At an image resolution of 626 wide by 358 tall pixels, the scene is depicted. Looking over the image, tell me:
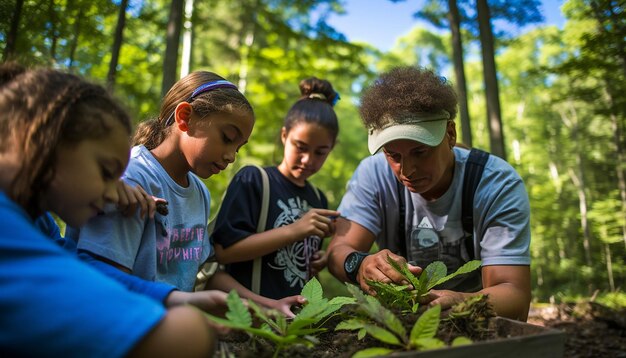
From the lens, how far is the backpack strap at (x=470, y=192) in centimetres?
237

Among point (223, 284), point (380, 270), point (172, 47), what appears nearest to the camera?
point (380, 270)

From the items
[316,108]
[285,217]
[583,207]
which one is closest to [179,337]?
[285,217]

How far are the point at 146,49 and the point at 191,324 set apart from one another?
7490mm

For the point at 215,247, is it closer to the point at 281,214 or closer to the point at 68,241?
the point at 281,214

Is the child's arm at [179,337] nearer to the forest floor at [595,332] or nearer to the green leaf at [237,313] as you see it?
the green leaf at [237,313]

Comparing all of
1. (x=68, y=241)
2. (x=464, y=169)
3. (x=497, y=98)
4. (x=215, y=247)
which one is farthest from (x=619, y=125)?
(x=68, y=241)

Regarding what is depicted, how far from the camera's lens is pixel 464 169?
2457 millimetres

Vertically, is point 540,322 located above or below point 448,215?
below

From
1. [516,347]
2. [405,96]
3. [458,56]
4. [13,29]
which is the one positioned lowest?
[516,347]

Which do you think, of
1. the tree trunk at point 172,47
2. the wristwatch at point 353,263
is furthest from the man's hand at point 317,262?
the tree trunk at point 172,47

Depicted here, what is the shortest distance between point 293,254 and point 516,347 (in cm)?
173

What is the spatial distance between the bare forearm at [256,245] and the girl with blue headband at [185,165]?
161 millimetres

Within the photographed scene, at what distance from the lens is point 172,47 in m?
4.11

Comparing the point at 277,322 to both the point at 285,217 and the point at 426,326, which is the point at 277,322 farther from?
the point at 285,217
